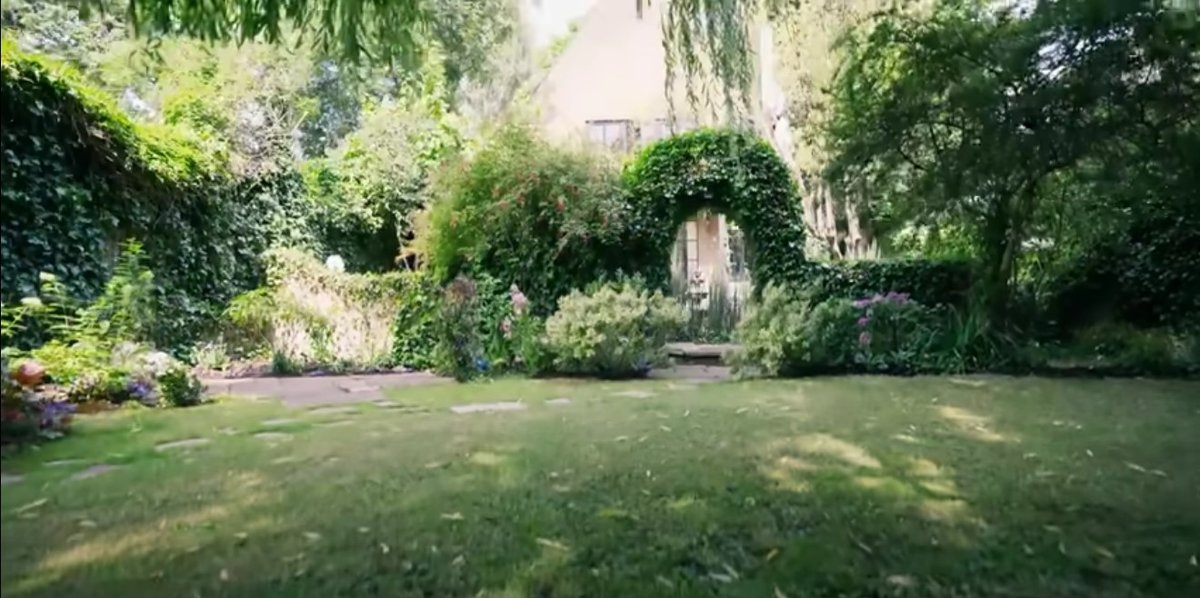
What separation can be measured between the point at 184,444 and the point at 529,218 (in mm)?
1063

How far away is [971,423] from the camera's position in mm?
1805

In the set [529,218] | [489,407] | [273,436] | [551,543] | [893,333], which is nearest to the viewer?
[273,436]

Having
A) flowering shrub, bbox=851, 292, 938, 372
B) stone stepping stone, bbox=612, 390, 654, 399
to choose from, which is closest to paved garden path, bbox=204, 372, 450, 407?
stone stepping stone, bbox=612, 390, 654, 399

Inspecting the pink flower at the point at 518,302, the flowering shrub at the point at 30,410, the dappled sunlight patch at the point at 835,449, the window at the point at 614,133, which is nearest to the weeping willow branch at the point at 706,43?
the window at the point at 614,133

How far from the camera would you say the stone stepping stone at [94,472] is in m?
1.07

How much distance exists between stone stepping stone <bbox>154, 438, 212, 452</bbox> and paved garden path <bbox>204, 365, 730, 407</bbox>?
0.07 metres

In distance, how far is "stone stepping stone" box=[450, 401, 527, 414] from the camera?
147cm

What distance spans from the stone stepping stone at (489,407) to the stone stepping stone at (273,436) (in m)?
0.29

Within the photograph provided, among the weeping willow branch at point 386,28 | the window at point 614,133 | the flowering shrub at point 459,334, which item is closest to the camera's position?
the weeping willow branch at point 386,28

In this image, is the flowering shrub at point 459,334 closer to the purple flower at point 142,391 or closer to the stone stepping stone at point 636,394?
the stone stepping stone at point 636,394

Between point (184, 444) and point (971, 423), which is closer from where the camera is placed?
point (184, 444)

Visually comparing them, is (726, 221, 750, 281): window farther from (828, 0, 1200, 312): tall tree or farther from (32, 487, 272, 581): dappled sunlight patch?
(32, 487, 272, 581): dappled sunlight patch

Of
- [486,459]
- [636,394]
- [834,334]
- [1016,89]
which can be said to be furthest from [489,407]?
[1016,89]

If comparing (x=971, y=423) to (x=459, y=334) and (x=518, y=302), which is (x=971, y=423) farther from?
(x=459, y=334)
